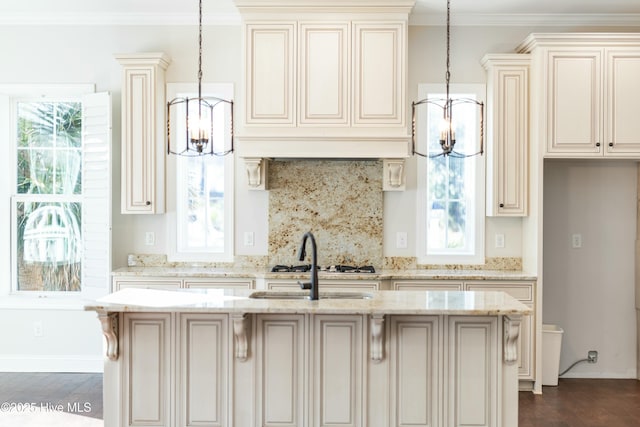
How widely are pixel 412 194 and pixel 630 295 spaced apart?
1996 mm

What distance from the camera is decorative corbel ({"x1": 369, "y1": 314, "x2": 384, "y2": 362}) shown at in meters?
2.80

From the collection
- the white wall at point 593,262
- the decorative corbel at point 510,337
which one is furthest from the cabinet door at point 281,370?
the white wall at point 593,262

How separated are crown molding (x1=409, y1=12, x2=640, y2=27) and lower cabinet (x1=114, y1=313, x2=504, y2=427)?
2746 millimetres

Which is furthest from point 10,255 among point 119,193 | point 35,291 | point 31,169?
point 119,193

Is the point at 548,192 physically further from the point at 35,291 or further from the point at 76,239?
the point at 35,291

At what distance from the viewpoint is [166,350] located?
9.57 feet

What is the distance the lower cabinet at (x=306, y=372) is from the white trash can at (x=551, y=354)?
166 cm

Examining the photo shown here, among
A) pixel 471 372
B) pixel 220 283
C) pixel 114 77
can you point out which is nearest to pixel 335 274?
pixel 220 283

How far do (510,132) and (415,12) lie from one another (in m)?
1.24

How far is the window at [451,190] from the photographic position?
4621 millimetres

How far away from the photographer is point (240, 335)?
2.84 metres

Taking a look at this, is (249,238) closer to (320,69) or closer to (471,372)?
(320,69)

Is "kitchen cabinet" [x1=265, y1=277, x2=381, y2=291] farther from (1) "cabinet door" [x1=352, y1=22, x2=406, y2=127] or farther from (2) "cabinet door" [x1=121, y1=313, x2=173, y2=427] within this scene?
(2) "cabinet door" [x1=121, y1=313, x2=173, y2=427]

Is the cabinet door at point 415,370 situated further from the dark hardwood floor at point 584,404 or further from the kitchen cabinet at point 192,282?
the kitchen cabinet at point 192,282
